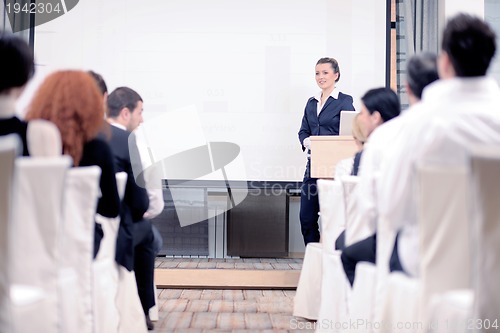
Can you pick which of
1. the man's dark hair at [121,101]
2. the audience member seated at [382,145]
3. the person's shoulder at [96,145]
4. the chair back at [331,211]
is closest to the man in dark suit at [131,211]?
the man's dark hair at [121,101]

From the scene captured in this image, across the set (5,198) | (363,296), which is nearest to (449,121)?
(363,296)

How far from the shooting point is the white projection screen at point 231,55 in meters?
6.55

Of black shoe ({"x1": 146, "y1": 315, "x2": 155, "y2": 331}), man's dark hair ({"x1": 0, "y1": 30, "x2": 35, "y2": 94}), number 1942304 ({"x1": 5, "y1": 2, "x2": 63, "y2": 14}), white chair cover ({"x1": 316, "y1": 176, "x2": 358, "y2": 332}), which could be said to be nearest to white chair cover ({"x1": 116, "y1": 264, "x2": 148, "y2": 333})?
black shoe ({"x1": 146, "y1": 315, "x2": 155, "y2": 331})

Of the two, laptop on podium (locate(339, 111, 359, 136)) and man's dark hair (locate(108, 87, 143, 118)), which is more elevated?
man's dark hair (locate(108, 87, 143, 118))

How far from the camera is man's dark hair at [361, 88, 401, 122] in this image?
11.3 ft

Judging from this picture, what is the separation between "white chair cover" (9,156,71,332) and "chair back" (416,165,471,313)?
1.05 metres

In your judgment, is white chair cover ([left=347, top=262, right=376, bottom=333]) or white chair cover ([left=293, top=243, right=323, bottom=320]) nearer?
white chair cover ([left=347, top=262, right=376, bottom=333])

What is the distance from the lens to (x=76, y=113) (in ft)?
9.41

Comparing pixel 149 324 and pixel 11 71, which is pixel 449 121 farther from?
pixel 149 324

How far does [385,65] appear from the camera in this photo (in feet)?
21.2

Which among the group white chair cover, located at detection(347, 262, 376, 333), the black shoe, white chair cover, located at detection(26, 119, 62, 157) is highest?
white chair cover, located at detection(26, 119, 62, 157)

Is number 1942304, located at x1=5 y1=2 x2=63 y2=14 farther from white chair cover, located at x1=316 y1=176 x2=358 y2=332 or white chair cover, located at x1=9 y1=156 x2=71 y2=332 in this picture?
white chair cover, located at x1=9 y1=156 x2=71 y2=332

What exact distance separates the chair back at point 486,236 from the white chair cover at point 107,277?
1.52 metres

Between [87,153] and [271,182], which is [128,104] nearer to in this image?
[87,153]
